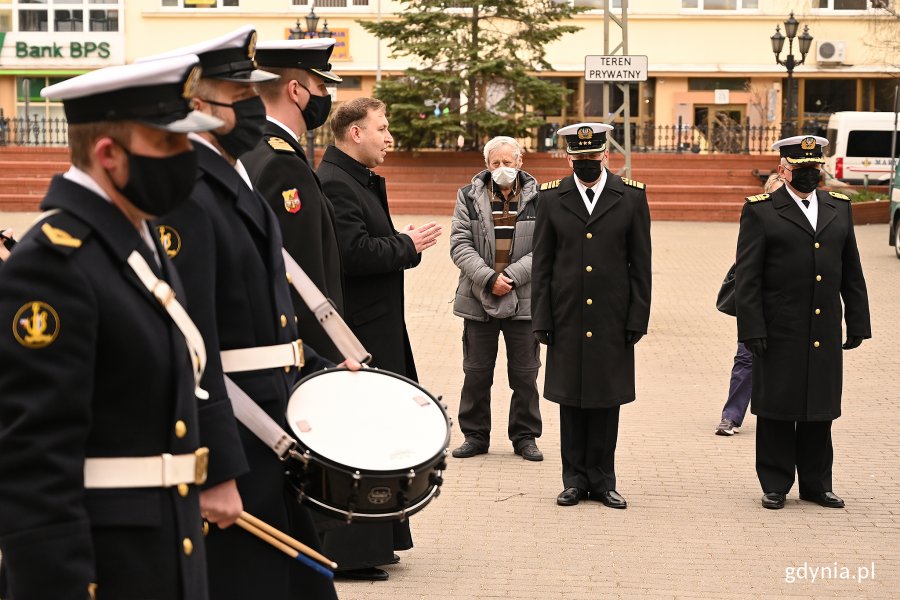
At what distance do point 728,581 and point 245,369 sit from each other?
124 inches

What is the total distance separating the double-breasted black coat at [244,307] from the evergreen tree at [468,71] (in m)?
31.4

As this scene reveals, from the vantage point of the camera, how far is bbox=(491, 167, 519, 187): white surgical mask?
29.0 ft

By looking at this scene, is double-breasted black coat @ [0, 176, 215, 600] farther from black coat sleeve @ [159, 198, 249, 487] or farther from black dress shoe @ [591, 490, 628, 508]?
black dress shoe @ [591, 490, 628, 508]

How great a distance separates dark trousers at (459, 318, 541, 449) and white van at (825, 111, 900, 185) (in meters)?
31.5

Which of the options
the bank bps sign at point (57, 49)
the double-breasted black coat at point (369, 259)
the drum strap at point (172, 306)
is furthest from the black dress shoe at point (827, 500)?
the bank bps sign at point (57, 49)

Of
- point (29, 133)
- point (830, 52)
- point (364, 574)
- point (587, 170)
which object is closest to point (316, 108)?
point (364, 574)

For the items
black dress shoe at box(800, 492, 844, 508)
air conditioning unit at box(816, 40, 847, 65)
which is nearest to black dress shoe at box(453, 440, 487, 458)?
black dress shoe at box(800, 492, 844, 508)

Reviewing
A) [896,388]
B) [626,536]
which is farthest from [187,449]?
[896,388]

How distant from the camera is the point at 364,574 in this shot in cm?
634

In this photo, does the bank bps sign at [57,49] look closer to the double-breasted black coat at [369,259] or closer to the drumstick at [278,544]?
the double-breasted black coat at [369,259]

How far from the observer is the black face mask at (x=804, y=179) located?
7.80m

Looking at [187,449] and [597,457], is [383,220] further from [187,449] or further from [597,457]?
[187,449]

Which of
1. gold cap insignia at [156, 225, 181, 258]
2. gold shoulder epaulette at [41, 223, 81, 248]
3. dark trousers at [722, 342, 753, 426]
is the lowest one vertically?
dark trousers at [722, 342, 753, 426]

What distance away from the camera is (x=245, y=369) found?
12.9ft
